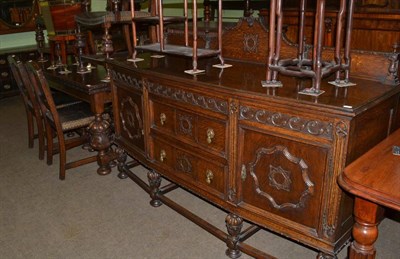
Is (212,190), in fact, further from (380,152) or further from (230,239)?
(380,152)

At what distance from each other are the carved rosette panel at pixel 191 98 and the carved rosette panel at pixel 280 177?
0.30 m

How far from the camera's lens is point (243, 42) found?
2.40m

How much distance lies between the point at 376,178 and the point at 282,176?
0.49 metres

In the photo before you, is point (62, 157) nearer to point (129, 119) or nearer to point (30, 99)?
point (30, 99)

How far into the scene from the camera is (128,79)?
103 inches

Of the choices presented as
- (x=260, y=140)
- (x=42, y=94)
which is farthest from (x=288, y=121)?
(x=42, y=94)

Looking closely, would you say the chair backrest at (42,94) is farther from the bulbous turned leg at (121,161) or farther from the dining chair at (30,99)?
the bulbous turned leg at (121,161)

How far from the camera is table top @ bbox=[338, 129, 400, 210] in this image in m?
1.25

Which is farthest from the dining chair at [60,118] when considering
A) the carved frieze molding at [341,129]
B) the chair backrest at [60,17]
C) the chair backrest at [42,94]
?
the carved frieze molding at [341,129]

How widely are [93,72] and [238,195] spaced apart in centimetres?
212

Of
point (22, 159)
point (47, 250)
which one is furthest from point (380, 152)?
point (22, 159)

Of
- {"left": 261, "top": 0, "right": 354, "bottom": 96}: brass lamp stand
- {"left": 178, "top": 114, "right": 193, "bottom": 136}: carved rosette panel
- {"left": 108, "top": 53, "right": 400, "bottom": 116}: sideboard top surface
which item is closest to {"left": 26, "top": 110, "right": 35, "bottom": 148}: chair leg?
{"left": 108, "top": 53, "right": 400, "bottom": 116}: sideboard top surface

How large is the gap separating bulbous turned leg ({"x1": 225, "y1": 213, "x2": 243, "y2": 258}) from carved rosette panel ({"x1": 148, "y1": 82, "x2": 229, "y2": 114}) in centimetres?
60

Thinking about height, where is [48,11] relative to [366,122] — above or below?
above
